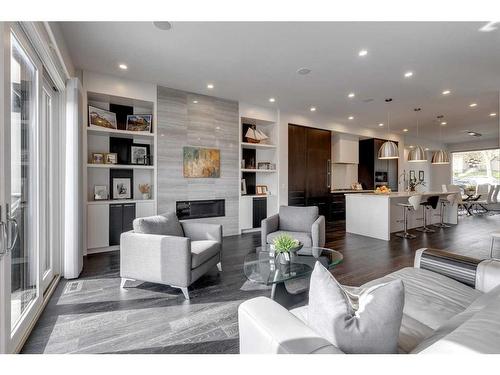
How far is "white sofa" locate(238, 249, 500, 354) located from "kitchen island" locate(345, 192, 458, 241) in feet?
10.3

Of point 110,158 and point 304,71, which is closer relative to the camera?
point 304,71

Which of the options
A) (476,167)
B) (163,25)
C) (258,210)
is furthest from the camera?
(476,167)

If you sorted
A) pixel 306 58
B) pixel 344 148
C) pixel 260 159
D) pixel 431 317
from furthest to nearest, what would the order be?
pixel 344 148
pixel 260 159
pixel 306 58
pixel 431 317

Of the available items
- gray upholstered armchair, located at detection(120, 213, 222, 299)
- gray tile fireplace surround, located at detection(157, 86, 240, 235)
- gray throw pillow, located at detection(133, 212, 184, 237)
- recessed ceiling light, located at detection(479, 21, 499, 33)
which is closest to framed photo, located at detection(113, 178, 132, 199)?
gray tile fireplace surround, located at detection(157, 86, 240, 235)

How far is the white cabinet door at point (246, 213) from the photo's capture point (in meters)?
5.79

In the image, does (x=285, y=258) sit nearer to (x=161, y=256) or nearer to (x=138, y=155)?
(x=161, y=256)

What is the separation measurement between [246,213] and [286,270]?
3.57 metres

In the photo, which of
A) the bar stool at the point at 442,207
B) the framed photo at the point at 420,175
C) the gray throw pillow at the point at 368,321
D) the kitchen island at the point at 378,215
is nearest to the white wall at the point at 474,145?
the framed photo at the point at 420,175

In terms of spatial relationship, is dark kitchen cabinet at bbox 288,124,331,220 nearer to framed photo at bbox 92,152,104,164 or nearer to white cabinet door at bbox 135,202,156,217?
white cabinet door at bbox 135,202,156,217

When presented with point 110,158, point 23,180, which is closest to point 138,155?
point 110,158

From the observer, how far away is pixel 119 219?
4.36 metres

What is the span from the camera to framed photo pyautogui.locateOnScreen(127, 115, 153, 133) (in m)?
4.74

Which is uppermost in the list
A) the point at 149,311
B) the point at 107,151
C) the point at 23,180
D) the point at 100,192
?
the point at 107,151
